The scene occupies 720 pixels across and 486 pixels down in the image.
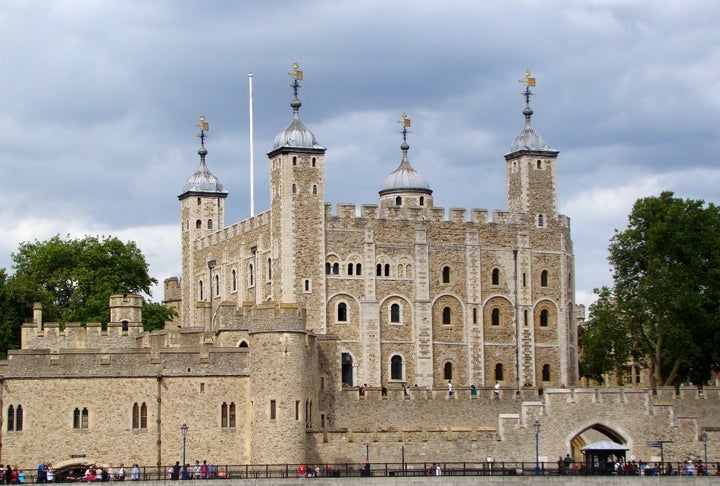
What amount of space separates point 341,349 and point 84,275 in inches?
628

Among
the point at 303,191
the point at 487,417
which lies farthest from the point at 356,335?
the point at 487,417

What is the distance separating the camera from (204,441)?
74.6 m

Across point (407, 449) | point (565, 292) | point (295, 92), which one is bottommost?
point (407, 449)

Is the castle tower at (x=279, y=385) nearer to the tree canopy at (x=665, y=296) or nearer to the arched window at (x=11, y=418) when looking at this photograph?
the arched window at (x=11, y=418)

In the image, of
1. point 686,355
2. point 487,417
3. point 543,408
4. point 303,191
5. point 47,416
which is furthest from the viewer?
point 303,191

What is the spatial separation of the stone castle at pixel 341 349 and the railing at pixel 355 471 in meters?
1.42

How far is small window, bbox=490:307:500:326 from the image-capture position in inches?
4119

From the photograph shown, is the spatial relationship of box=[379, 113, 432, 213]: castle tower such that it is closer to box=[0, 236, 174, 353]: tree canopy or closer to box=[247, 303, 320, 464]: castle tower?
box=[0, 236, 174, 353]: tree canopy

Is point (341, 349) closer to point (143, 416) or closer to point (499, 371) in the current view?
point (499, 371)

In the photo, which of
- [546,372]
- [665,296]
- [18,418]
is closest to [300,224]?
[546,372]

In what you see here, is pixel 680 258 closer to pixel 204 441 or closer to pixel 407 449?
pixel 407 449

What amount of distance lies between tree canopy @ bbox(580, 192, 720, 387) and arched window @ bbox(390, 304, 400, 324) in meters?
10.4

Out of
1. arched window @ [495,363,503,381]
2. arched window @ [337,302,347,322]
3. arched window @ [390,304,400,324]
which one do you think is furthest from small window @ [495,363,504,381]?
arched window @ [337,302,347,322]

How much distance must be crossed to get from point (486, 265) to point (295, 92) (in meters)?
14.1
